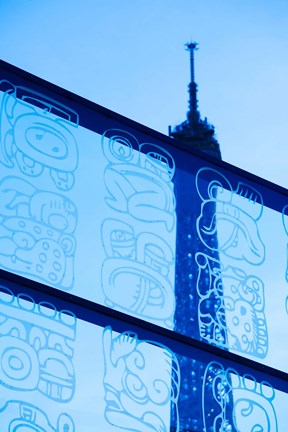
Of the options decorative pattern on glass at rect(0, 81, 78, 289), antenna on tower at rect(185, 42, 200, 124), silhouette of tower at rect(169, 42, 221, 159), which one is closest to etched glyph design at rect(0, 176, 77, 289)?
decorative pattern on glass at rect(0, 81, 78, 289)

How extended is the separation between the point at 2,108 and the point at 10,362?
2.61 ft

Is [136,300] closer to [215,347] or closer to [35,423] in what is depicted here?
[215,347]

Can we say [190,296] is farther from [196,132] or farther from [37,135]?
[196,132]

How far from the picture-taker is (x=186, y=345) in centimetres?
241

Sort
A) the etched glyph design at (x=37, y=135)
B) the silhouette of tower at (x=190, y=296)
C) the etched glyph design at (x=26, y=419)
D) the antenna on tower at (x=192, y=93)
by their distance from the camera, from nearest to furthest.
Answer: the etched glyph design at (x=26, y=419), the silhouette of tower at (x=190, y=296), the etched glyph design at (x=37, y=135), the antenna on tower at (x=192, y=93)

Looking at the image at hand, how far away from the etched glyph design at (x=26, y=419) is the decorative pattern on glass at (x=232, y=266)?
23.0 inches

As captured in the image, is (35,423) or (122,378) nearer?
(35,423)

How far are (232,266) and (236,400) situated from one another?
45 centimetres

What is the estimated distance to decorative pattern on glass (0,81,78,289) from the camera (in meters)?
2.40

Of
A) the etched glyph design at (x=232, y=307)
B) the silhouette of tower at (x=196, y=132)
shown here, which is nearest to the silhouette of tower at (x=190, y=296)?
the etched glyph design at (x=232, y=307)

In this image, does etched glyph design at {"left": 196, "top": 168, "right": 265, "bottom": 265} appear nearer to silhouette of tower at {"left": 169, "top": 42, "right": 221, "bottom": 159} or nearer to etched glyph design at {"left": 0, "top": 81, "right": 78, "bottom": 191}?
etched glyph design at {"left": 0, "top": 81, "right": 78, "bottom": 191}

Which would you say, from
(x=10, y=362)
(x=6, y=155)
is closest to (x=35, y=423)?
(x=10, y=362)

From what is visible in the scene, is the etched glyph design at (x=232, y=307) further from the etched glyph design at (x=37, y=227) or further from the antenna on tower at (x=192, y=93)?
the antenna on tower at (x=192, y=93)

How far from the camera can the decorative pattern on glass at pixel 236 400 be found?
248cm
